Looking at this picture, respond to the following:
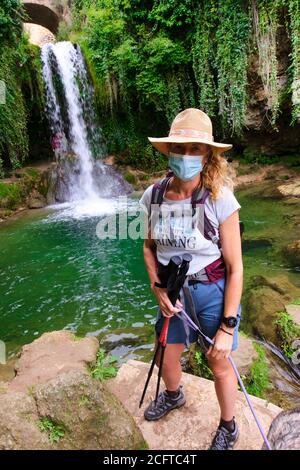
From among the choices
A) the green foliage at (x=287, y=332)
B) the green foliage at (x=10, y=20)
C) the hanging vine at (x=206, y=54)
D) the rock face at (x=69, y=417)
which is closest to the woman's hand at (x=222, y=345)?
the rock face at (x=69, y=417)

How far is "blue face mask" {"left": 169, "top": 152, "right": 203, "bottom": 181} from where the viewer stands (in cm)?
176

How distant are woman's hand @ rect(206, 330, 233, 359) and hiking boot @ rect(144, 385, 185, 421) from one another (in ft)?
2.35

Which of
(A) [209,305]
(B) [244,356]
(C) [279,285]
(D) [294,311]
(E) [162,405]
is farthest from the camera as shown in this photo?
(C) [279,285]

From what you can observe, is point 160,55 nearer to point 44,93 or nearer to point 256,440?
point 44,93

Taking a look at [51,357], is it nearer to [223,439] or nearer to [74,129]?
[223,439]

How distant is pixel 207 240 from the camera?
174cm

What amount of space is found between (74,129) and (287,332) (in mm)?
11677

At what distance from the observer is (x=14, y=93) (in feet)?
35.8

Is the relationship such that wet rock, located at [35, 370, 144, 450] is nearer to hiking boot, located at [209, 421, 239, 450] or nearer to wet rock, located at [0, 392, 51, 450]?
wet rock, located at [0, 392, 51, 450]

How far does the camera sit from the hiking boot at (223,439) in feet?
6.46

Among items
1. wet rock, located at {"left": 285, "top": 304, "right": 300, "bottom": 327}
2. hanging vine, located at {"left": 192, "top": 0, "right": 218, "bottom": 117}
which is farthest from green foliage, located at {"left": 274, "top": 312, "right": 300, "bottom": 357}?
hanging vine, located at {"left": 192, "top": 0, "right": 218, "bottom": 117}

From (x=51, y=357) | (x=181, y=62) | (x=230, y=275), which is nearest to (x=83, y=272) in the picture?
(x=51, y=357)
